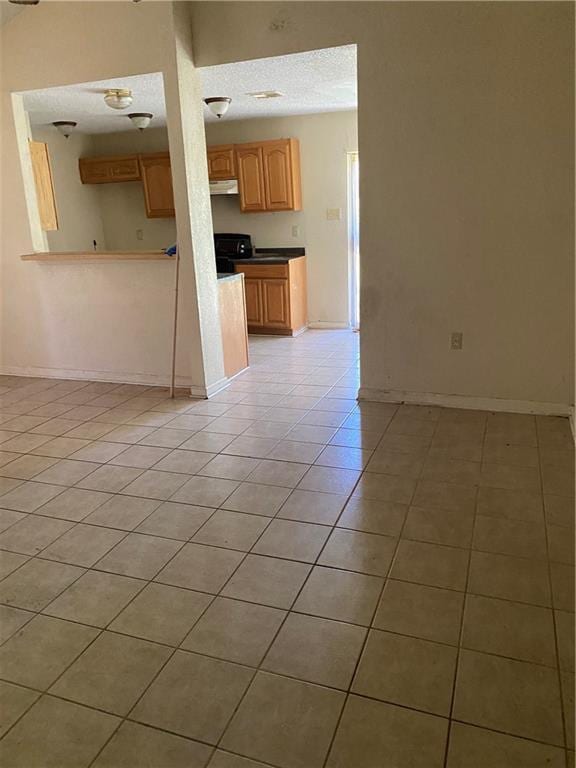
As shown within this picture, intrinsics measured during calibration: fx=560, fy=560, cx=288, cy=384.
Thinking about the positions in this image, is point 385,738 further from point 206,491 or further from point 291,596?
point 206,491

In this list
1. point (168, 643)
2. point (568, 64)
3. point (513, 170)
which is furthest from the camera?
point (513, 170)

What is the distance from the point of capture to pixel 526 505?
96.4 inches

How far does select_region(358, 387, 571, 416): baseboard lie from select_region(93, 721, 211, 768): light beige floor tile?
2.75 m

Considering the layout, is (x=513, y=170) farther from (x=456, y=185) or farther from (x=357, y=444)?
(x=357, y=444)

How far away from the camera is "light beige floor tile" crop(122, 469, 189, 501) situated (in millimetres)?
2699

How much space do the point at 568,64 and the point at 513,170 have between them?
1.88 ft

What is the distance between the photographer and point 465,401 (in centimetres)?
369

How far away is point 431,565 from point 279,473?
100cm

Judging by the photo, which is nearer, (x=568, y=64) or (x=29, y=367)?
(x=568, y=64)

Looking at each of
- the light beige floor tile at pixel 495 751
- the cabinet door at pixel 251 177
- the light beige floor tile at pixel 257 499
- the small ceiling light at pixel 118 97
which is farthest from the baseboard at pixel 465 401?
the cabinet door at pixel 251 177

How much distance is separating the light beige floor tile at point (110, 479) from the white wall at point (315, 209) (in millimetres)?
4036

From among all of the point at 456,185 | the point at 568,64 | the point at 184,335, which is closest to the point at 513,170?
the point at 456,185

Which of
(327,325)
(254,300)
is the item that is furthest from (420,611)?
(327,325)

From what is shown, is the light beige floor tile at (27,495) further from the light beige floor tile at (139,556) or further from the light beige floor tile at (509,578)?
the light beige floor tile at (509,578)
